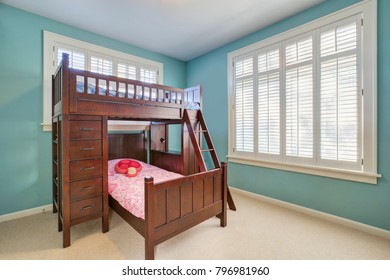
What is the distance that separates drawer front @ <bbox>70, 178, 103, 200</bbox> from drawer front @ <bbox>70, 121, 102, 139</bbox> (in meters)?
0.50

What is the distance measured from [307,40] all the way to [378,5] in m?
0.74

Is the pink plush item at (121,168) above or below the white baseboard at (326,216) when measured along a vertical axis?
above

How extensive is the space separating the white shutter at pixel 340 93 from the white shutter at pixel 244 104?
42.9 inches

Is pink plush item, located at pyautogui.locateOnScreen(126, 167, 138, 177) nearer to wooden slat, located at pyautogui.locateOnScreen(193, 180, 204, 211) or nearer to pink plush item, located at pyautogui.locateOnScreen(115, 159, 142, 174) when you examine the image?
pink plush item, located at pyautogui.locateOnScreen(115, 159, 142, 174)

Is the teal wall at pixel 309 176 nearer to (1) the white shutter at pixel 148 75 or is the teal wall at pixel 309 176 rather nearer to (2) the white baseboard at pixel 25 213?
(1) the white shutter at pixel 148 75

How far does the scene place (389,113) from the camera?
2.08m

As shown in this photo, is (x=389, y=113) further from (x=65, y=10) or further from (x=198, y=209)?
(x=65, y=10)

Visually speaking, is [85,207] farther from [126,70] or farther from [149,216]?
[126,70]

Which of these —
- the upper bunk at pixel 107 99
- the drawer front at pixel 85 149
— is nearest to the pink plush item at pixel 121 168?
the drawer front at pixel 85 149

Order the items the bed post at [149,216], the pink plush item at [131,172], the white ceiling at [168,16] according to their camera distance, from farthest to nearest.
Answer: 1. the pink plush item at [131,172]
2. the white ceiling at [168,16]
3. the bed post at [149,216]

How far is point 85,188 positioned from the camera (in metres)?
2.07

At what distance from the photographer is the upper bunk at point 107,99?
1.93m

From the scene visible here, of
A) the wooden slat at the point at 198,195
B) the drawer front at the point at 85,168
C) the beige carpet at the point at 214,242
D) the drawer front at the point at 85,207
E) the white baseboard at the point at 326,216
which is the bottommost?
the beige carpet at the point at 214,242

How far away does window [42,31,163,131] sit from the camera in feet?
9.17
